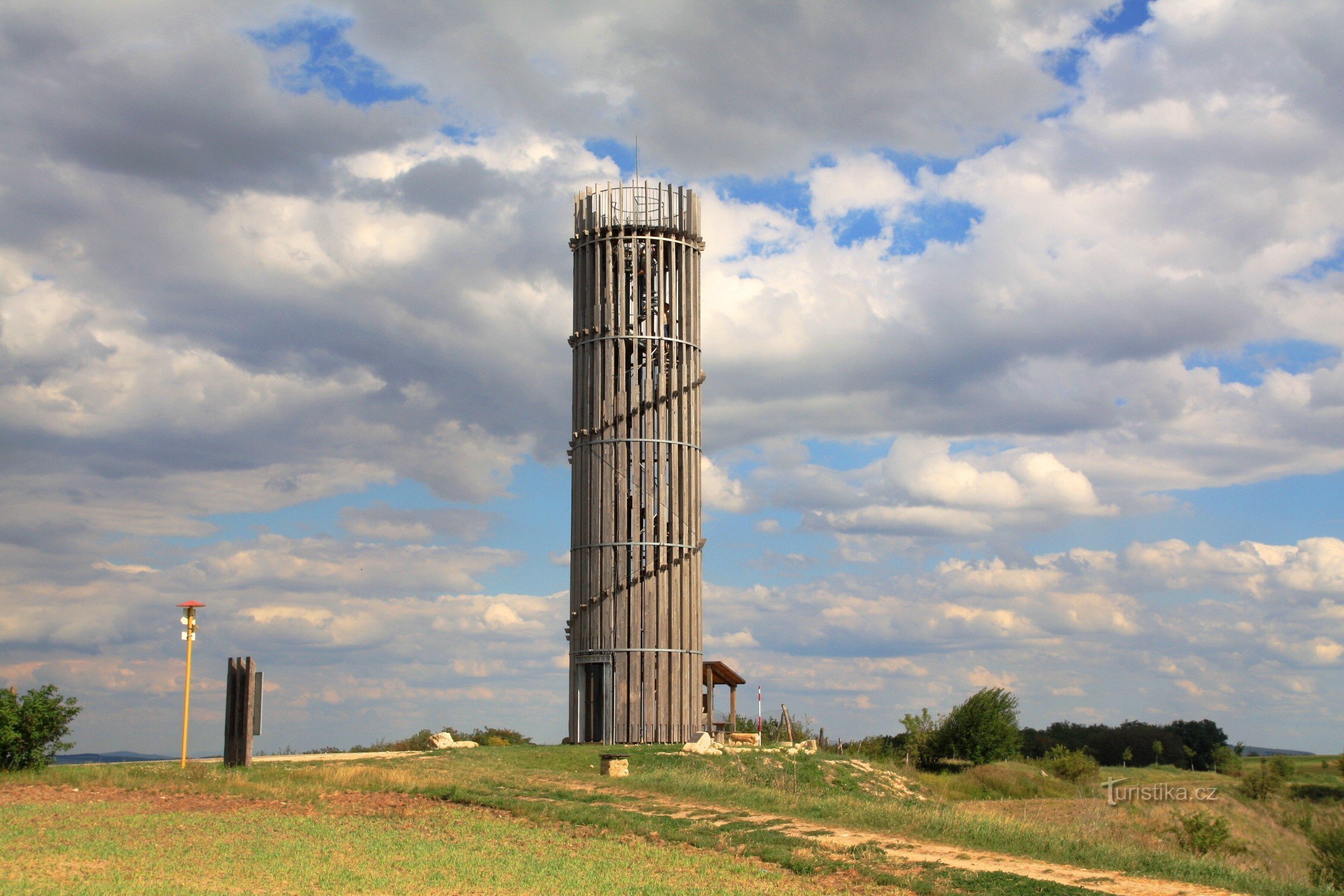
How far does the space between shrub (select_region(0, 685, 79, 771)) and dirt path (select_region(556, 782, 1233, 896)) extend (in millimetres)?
10267

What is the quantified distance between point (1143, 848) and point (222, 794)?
13427 millimetres

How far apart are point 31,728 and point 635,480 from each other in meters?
17.6

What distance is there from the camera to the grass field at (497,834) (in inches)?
502

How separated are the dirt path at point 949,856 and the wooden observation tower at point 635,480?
14.8 metres

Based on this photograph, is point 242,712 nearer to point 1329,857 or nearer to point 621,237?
point 621,237

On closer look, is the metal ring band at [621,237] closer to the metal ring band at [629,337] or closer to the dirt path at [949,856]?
the metal ring band at [629,337]

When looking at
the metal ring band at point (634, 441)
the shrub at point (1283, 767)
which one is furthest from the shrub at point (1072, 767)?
the metal ring band at point (634, 441)

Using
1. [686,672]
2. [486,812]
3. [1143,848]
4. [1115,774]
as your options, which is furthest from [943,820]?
[1115,774]

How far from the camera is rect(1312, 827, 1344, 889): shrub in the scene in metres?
22.3

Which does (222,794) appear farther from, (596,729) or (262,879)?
(596,729)

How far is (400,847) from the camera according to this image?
14383 millimetres

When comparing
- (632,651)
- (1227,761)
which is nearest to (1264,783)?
(1227,761)

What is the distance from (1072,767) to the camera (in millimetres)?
37469

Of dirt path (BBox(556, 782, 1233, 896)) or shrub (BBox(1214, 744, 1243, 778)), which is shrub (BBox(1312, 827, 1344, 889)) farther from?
shrub (BBox(1214, 744, 1243, 778))
